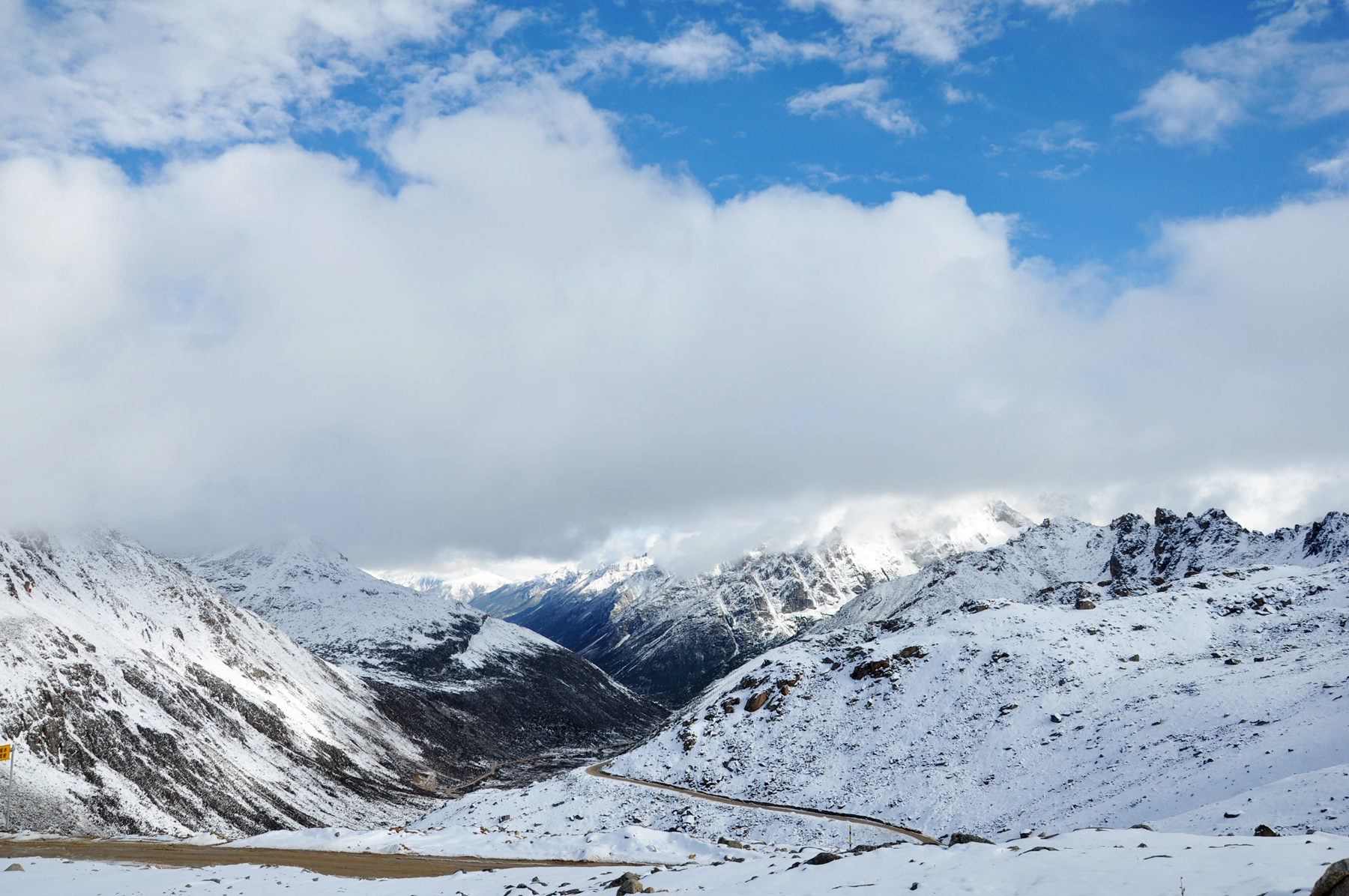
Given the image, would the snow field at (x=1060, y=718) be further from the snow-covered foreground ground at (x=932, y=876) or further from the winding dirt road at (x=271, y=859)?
the winding dirt road at (x=271, y=859)

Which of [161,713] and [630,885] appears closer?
[630,885]

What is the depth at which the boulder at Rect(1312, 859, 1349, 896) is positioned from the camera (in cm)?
1270

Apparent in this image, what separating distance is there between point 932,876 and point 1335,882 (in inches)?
356

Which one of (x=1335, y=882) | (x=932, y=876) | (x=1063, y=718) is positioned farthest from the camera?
(x=1063, y=718)

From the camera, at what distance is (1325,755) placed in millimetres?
39094

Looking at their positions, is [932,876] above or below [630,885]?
above

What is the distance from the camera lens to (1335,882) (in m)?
12.8

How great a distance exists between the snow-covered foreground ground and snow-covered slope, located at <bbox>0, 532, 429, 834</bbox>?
223 feet

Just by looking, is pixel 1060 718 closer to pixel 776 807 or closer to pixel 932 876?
pixel 776 807

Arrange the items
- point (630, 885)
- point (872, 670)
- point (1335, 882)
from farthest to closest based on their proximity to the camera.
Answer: point (872, 670)
point (630, 885)
point (1335, 882)

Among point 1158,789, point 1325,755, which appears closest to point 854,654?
point 1158,789

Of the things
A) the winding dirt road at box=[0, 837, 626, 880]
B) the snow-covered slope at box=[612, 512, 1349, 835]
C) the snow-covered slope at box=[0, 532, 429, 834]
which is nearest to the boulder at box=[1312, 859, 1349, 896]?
the snow-covered slope at box=[612, 512, 1349, 835]

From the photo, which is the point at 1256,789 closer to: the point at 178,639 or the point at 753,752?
the point at 753,752

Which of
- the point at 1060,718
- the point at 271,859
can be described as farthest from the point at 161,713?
the point at 1060,718
